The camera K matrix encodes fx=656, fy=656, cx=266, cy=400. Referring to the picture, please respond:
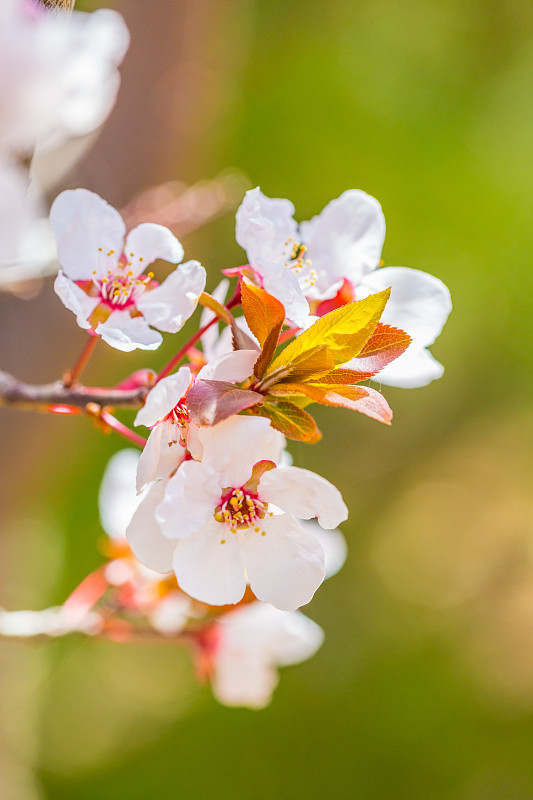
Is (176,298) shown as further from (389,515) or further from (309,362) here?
(389,515)

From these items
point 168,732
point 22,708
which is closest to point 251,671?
point 22,708

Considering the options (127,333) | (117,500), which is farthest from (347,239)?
(117,500)

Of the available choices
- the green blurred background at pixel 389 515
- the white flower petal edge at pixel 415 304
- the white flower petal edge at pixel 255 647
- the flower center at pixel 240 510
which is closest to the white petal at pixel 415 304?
the white flower petal edge at pixel 415 304

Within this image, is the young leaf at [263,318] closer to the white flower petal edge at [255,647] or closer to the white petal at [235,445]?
the white petal at [235,445]

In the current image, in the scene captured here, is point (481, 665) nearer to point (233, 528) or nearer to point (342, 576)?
point (342, 576)

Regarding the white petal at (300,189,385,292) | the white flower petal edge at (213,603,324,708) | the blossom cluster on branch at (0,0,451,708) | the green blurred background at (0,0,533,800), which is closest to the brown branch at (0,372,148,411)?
the blossom cluster on branch at (0,0,451,708)

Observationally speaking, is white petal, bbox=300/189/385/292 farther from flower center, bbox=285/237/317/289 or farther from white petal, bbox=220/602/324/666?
white petal, bbox=220/602/324/666
